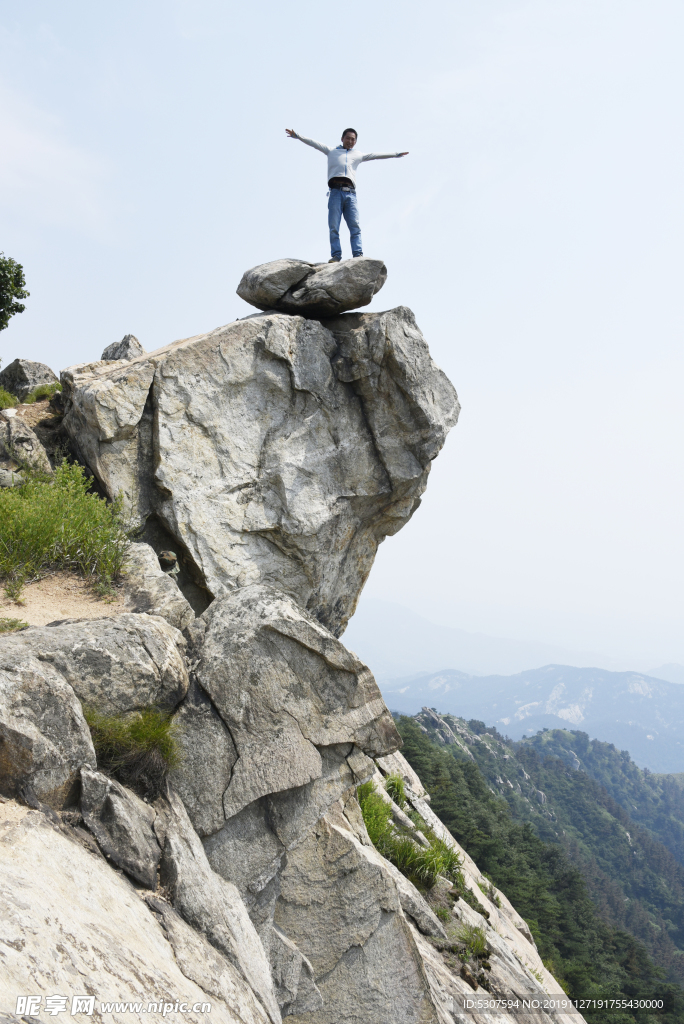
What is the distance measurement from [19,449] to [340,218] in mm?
11151

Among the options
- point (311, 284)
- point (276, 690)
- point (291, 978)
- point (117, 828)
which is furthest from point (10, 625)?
point (311, 284)

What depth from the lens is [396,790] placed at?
19.6 m

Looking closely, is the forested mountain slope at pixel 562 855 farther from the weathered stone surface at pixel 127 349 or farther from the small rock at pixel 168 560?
the weathered stone surface at pixel 127 349

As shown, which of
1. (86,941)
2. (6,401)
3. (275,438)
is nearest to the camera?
(86,941)

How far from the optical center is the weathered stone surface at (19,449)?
45.9 ft

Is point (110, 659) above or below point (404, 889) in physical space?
above

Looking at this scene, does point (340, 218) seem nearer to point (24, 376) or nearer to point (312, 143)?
point (312, 143)

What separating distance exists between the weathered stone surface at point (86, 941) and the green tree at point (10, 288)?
25.4 metres

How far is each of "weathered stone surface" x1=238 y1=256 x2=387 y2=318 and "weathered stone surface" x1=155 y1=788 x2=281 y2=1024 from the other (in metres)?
13.4

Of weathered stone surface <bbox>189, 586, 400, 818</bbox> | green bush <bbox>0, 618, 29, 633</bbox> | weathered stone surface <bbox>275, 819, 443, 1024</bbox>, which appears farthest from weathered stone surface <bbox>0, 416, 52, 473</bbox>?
weathered stone surface <bbox>275, 819, 443, 1024</bbox>

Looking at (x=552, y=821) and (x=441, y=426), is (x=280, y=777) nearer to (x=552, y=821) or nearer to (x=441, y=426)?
(x=441, y=426)

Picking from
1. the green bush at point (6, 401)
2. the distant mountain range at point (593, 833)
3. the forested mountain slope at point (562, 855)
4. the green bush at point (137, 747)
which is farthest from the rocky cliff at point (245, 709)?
the distant mountain range at point (593, 833)

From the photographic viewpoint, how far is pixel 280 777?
8156 mm

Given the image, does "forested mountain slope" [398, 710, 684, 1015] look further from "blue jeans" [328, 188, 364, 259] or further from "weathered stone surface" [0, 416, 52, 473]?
"blue jeans" [328, 188, 364, 259]
